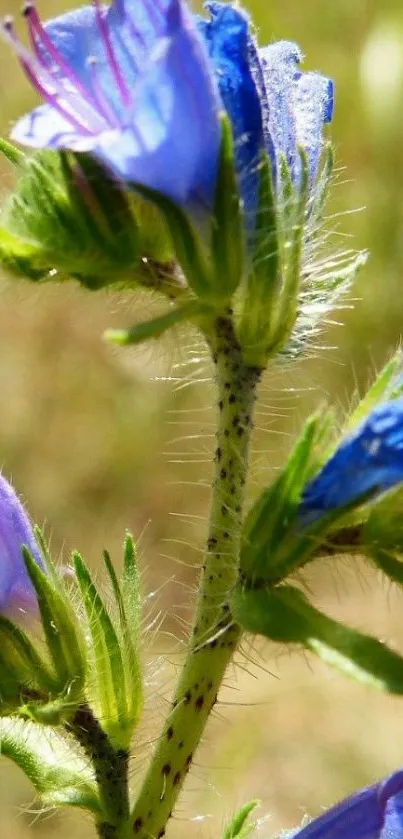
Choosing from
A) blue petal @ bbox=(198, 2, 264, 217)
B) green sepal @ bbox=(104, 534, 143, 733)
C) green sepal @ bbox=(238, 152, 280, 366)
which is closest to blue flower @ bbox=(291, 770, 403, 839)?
green sepal @ bbox=(104, 534, 143, 733)

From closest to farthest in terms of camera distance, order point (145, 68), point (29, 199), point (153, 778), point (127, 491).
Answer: point (145, 68) < point (29, 199) < point (153, 778) < point (127, 491)

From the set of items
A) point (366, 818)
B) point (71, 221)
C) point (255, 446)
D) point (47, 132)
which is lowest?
point (366, 818)

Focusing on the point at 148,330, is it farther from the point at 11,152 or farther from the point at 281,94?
the point at 281,94

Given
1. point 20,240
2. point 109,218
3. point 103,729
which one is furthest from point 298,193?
point 103,729

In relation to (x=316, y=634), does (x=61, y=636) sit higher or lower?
higher

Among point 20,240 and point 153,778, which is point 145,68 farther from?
point 153,778

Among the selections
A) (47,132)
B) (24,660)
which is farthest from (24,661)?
(47,132)

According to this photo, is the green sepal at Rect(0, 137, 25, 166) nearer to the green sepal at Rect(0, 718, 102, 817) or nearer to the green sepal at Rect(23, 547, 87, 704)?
the green sepal at Rect(23, 547, 87, 704)

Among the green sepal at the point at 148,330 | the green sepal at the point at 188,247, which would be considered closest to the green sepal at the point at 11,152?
the green sepal at the point at 188,247
